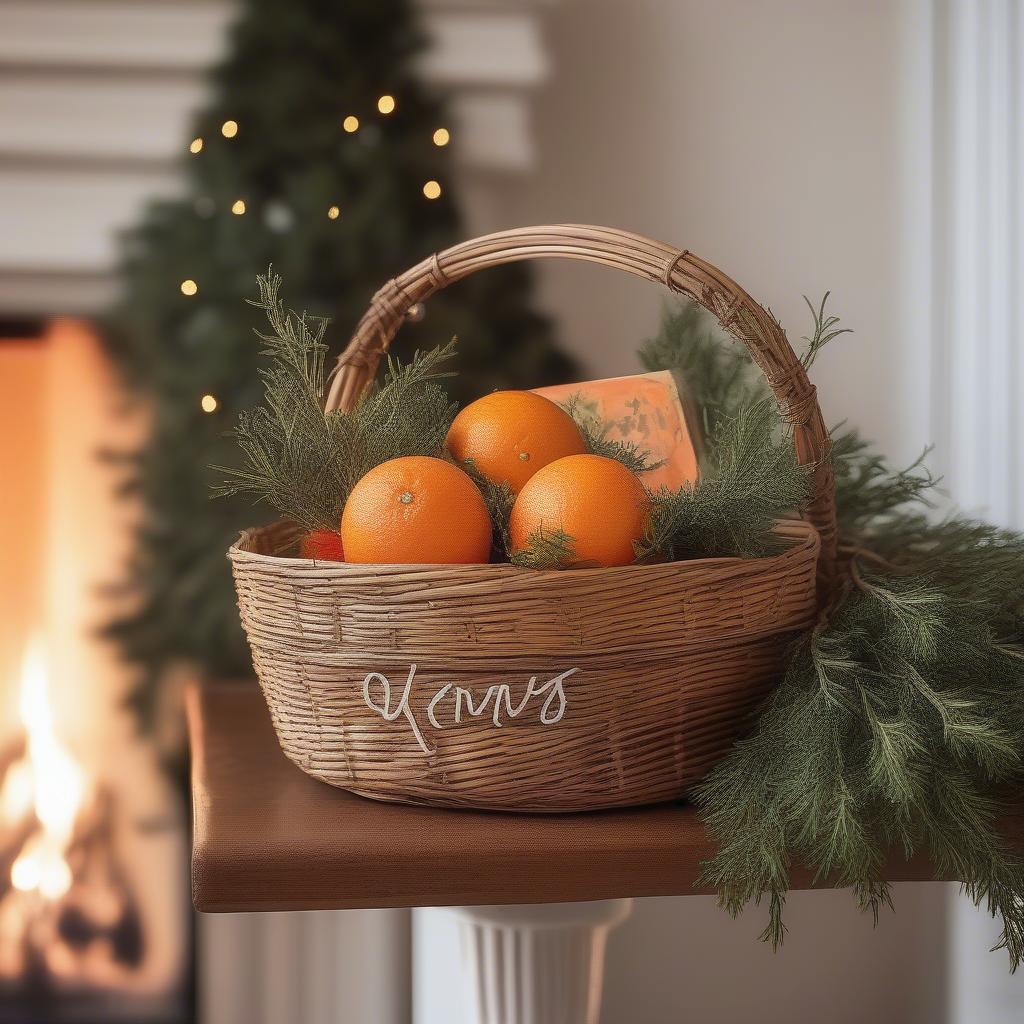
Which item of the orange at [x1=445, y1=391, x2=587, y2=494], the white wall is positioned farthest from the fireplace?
the orange at [x1=445, y1=391, x2=587, y2=494]

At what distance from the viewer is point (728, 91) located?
1.55 m

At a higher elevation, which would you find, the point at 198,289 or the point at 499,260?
the point at 198,289

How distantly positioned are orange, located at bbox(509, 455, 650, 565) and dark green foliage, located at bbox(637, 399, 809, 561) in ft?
0.04

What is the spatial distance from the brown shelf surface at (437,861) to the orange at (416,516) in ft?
0.49

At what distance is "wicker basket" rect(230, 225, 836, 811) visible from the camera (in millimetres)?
582

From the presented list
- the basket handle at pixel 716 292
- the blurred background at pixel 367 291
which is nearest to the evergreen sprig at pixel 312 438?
the basket handle at pixel 716 292

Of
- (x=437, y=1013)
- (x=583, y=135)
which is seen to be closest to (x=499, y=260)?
(x=437, y=1013)

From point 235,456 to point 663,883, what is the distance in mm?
851

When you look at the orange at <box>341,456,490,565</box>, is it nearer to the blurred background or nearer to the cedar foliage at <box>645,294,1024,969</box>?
the cedar foliage at <box>645,294,1024,969</box>

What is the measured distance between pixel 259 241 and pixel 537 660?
2.89 ft

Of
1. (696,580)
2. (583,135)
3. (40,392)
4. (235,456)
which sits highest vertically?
(583,135)

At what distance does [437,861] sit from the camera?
0.58 m

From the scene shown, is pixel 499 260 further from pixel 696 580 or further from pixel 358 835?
pixel 358 835

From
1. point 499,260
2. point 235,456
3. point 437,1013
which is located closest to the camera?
point 499,260
